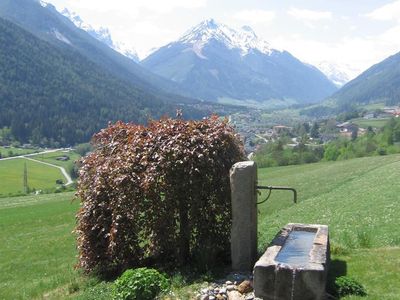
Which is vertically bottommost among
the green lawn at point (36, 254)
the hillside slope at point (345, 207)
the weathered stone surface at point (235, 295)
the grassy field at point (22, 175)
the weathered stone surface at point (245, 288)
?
the grassy field at point (22, 175)

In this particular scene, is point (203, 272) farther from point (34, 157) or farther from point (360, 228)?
point (34, 157)

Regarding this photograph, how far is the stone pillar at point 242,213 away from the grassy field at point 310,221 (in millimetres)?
1954

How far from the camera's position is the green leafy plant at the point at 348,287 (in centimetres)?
1052

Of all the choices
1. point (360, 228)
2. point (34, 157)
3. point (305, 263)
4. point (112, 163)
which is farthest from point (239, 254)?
point (34, 157)

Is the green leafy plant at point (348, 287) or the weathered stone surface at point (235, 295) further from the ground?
the green leafy plant at point (348, 287)

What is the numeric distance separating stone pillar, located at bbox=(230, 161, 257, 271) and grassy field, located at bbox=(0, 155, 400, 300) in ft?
6.41

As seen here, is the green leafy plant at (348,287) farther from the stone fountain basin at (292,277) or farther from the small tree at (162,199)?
the small tree at (162,199)

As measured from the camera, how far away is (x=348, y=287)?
34.8 ft

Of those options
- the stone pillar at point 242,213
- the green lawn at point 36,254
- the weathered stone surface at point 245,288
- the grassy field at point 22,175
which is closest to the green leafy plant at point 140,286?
the weathered stone surface at point 245,288

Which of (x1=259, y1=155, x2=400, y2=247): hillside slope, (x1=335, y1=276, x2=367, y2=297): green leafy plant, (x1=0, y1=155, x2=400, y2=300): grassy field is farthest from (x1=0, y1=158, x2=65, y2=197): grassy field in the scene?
(x1=335, y1=276, x2=367, y2=297): green leafy plant

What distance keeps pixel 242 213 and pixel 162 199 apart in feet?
6.88

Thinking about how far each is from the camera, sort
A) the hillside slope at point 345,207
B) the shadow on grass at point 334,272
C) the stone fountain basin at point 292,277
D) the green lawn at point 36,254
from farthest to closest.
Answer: the hillside slope at point 345,207 < the green lawn at point 36,254 < the shadow on grass at point 334,272 < the stone fountain basin at point 292,277

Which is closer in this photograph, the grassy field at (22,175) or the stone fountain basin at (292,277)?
the stone fountain basin at (292,277)

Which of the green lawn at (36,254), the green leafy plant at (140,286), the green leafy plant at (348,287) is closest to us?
the green leafy plant at (348,287)
